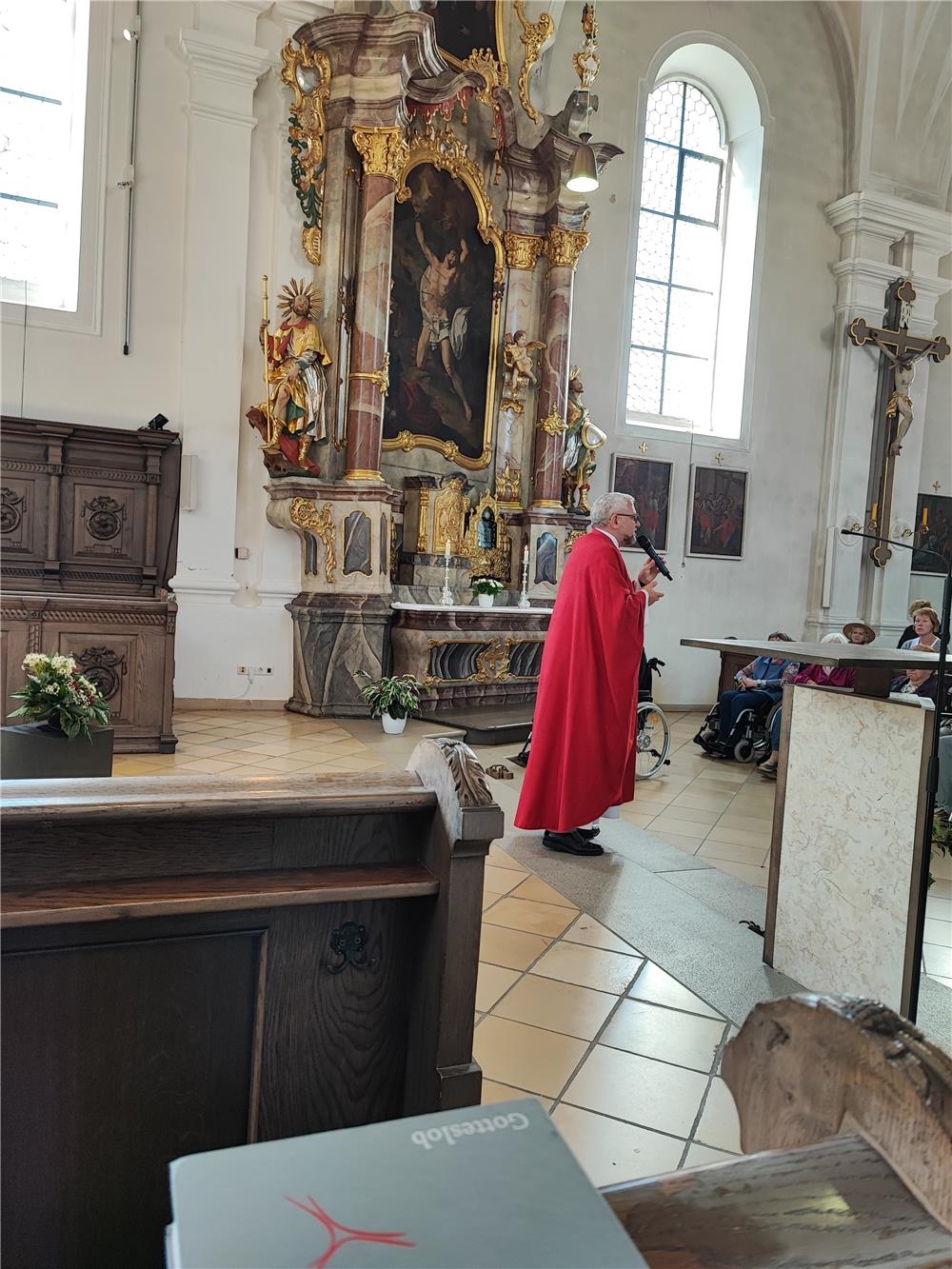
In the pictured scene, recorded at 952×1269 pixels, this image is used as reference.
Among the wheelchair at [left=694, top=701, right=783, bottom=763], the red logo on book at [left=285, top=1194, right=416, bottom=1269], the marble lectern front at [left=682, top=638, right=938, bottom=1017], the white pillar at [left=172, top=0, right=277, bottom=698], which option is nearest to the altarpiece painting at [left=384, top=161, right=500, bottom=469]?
the white pillar at [left=172, top=0, right=277, bottom=698]

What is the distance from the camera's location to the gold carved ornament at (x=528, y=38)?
9930mm

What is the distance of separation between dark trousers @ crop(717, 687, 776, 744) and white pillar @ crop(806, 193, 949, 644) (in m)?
5.11

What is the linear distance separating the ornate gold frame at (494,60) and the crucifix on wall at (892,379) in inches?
226

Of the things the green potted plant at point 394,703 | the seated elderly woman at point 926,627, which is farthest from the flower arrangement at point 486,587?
the seated elderly woman at point 926,627

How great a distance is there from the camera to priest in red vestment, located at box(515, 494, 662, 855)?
4.63 metres

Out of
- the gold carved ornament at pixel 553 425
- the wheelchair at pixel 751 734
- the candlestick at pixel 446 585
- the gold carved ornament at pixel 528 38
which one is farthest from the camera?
the gold carved ornament at pixel 553 425

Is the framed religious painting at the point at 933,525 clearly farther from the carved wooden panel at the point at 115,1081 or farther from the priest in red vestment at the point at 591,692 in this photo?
the carved wooden panel at the point at 115,1081

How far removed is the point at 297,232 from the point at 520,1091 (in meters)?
8.30

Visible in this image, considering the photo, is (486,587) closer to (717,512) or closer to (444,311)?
(444,311)

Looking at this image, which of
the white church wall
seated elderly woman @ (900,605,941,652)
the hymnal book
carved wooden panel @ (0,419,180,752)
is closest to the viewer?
the hymnal book

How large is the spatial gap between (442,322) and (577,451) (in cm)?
212

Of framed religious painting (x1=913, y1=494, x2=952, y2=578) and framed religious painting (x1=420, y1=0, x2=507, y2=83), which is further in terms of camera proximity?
framed religious painting (x1=913, y1=494, x2=952, y2=578)

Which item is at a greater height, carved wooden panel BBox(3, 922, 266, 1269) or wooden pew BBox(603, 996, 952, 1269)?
wooden pew BBox(603, 996, 952, 1269)

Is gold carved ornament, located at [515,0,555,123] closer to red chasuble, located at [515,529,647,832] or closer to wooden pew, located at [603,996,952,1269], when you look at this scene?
red chasuble, located at [515,529,647,832]
